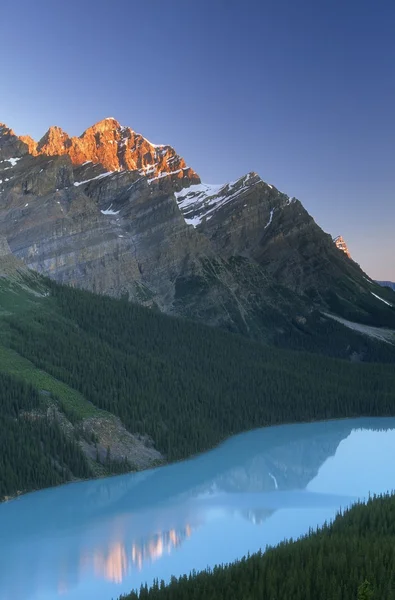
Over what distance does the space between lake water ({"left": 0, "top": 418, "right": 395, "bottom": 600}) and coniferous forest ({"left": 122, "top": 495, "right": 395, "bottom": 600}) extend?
1047 cm

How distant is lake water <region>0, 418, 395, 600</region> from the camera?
6147 cm

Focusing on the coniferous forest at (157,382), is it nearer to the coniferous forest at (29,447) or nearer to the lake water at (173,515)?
the coniferous forest at (29,447)

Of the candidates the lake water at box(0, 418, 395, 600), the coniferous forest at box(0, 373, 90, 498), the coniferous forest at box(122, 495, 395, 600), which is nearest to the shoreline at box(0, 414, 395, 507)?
the coniferous forest at box(0, 373, 90, 498)

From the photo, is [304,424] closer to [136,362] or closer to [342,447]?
[342,447]

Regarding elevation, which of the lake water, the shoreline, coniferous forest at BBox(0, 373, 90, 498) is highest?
coniferous forest at BBox(0, 373, 90, 498)

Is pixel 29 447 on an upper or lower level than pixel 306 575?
upper

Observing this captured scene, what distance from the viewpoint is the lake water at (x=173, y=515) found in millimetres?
61469

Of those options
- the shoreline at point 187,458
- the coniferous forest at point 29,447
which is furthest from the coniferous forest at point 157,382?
the shoreline at point 187,458

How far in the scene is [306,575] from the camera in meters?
46.9

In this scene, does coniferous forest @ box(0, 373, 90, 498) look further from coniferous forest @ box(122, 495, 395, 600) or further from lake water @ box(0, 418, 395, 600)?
coniferous forest @ box(122, 495, 395, 600)

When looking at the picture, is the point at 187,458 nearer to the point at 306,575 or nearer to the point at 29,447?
the point at 29,447

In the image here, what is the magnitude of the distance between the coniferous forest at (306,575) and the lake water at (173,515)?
10470 mm

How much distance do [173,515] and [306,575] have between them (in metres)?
36.9

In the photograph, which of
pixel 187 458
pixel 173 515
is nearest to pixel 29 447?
pixel 173 515
